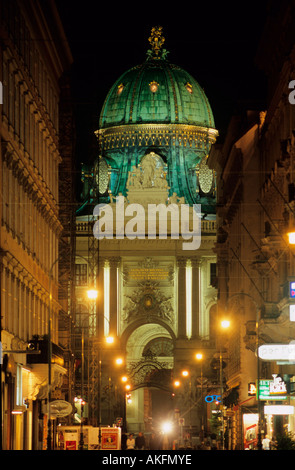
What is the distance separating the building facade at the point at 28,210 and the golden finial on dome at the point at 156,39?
9532 cm

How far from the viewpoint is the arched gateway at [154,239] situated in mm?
148500

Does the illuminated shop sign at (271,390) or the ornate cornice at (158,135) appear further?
the ornate cornice at (158,135)

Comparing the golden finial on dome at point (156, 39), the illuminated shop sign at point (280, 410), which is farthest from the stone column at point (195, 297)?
the illuminated shop sign at point (280, 410)

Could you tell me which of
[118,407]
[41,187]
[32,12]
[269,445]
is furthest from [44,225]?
[118,407]

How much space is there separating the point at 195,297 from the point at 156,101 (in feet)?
90.8

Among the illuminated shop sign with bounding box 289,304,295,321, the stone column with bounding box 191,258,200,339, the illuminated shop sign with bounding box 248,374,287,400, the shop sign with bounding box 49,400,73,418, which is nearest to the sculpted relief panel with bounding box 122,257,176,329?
the stone column with bounding box 191,258,200,339

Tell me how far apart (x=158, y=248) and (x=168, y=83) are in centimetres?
2474

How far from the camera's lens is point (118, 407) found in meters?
143

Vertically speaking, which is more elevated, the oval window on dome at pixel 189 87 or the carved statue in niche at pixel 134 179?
the oval window on dome at pixel 189 87

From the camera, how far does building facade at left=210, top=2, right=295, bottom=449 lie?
201 feet

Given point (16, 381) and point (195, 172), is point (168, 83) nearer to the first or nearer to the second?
point (195, 172)

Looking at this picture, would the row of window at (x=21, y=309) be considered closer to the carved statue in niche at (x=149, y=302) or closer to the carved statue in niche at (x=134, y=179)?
the carved statue in niche at (x=149, y=302)

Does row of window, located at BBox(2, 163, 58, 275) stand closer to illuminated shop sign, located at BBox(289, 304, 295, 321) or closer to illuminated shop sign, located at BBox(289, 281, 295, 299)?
illuminated shop sign, located at BBox(289, 281, 295, 299)

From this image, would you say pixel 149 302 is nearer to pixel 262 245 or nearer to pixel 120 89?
pixel 120 89
